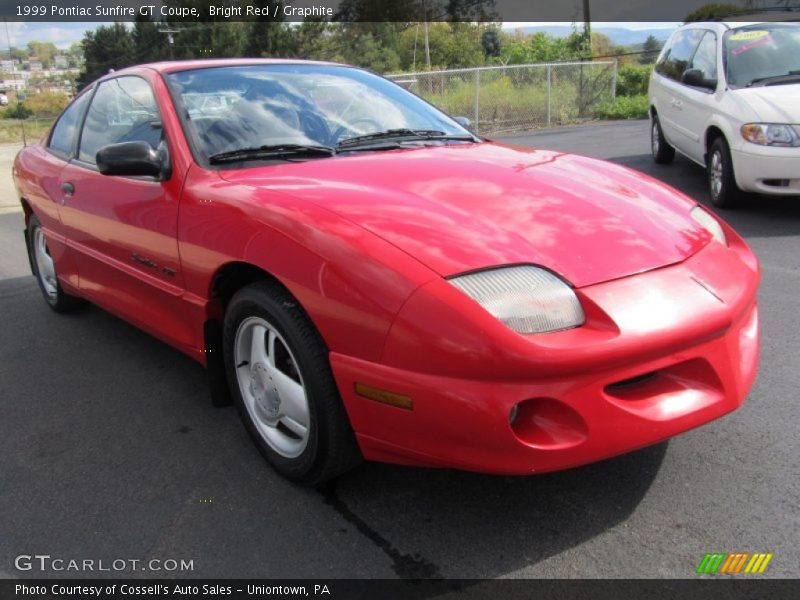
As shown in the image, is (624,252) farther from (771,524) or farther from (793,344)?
(793,344)

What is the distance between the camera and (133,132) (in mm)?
3619

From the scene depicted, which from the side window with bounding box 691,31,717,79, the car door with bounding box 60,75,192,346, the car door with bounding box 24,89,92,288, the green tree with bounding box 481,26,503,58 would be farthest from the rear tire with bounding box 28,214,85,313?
the green tree with bounding box 481,26,503,58

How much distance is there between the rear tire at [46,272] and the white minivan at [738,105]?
5.33 m

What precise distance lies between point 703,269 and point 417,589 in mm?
A: 1347

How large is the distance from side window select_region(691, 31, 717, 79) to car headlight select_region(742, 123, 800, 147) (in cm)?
100

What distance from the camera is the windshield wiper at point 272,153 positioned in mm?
3072

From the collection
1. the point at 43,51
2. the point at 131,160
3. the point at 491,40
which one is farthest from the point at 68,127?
the point at 491,40

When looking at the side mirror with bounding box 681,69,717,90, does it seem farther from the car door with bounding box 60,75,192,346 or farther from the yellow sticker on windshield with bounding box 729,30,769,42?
the car door with bounding box 60,75,192,346

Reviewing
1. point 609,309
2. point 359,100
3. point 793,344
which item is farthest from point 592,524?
point 359,100

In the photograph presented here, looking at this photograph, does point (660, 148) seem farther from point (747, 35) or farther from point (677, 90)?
point (747, 35)

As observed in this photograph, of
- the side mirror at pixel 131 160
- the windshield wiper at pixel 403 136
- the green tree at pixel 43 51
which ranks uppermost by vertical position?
the green tree at pixel 43 51

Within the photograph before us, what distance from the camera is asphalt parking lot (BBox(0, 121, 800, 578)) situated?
2260 millimetres

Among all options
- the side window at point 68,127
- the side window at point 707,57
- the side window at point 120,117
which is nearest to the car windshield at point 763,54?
the side window at point 707,57

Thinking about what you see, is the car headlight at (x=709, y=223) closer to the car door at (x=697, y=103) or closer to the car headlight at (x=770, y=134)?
the car headlight at (x=770, y=134)
